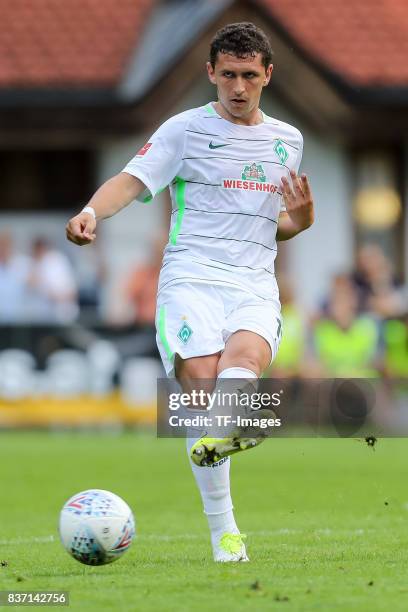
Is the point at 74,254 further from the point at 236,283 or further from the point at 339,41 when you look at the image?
the point at 236,283

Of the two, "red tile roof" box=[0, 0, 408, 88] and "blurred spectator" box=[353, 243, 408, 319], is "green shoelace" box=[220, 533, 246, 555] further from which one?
"red tile roof" box=[0, 0, 408, 88]

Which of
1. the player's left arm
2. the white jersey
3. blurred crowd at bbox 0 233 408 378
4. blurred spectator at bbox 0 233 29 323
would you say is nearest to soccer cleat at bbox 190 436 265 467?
the white jersey

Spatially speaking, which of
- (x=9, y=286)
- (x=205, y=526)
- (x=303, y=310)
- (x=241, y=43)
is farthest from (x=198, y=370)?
(x=303, y=310)

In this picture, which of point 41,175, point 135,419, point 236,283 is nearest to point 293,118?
point 41,175

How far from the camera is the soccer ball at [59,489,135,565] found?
720 centimetres

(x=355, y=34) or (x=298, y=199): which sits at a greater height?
(x=355, y=34)

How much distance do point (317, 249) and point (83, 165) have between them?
3.83m

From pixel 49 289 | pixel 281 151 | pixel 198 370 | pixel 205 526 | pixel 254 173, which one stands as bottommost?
pixel 205 526

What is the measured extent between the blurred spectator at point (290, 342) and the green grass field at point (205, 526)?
1.25 m

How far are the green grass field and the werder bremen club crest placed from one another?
1909mm

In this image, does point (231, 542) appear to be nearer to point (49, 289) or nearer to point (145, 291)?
point (145, 291)

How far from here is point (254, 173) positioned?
25.5 feet

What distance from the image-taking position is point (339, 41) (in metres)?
23.9

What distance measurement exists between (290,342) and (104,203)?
11629 mm
